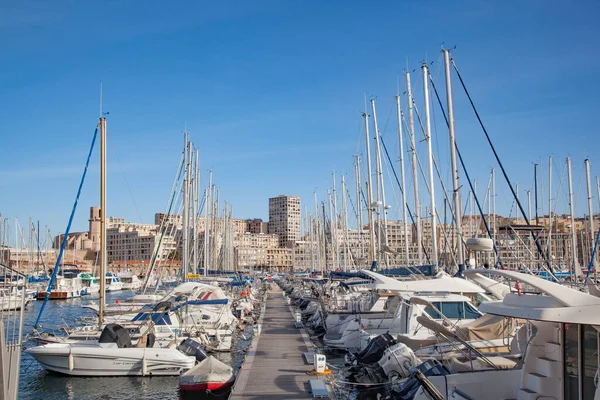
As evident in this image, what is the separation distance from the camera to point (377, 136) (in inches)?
1522

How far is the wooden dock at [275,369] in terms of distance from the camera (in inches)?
607

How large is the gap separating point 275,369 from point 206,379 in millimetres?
2302

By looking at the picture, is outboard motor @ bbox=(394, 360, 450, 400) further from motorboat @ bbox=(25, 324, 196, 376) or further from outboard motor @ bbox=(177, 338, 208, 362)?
outboard motor @ bbox=(177, 338, 208, 362)

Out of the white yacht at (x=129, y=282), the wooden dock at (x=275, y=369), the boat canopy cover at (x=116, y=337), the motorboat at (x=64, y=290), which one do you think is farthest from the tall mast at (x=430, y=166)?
the white yacht at (x=129, y=282)

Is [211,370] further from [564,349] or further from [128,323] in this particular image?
[564,349]

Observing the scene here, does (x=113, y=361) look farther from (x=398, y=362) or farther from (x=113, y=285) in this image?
(x=113, y=285)

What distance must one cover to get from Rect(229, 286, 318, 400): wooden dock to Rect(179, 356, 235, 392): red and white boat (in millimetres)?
501

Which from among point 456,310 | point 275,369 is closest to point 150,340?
point 275,369

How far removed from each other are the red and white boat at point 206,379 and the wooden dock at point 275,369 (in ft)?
1.64

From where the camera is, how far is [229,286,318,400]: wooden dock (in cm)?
1543

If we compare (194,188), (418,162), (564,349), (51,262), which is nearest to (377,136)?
(418,162)

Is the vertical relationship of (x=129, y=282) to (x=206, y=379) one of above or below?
below

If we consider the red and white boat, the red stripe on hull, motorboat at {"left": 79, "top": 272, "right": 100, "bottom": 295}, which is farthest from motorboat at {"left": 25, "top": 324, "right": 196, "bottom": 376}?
motorboat at {"left": 79, "top": 272, "right": 100, "bottom": 295}

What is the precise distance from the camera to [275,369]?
1838 cm
